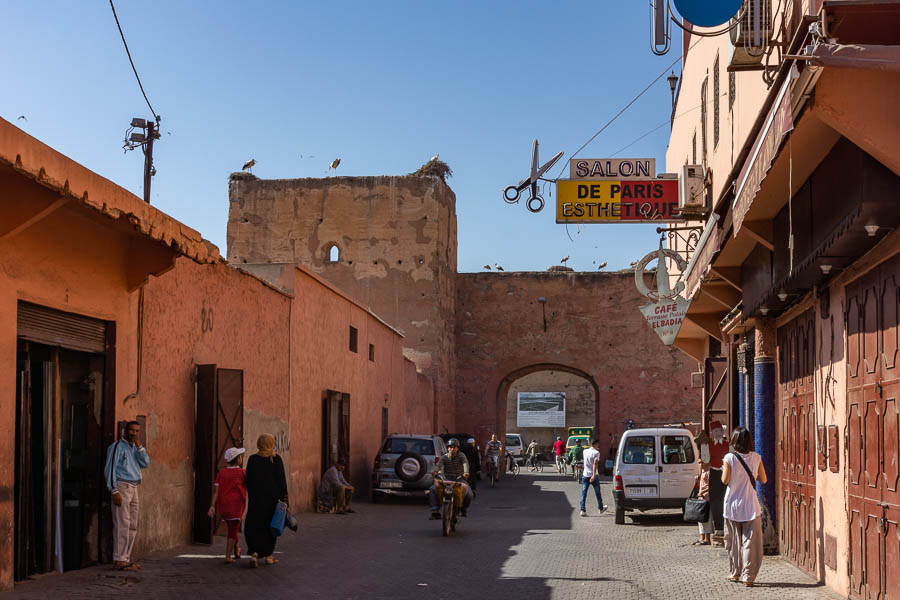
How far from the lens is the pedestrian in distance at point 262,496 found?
11.2m

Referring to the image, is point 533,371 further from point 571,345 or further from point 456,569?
point 456,569

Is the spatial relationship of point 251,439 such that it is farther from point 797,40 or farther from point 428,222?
point 428,222

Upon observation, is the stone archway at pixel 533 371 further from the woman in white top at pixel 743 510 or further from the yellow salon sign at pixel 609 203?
the woman in white top at pixel 743 510

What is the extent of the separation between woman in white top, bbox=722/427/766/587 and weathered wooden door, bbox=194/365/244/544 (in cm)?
650

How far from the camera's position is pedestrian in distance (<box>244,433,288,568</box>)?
1119cm

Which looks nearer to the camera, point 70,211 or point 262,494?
point 70,211

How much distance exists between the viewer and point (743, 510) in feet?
34.3

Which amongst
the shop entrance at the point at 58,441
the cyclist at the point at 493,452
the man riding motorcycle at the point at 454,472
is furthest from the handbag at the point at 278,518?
the cyclist at the point at 493,452

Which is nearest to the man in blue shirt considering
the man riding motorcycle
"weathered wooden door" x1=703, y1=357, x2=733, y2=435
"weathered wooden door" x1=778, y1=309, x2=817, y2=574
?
the man riding motorcycle

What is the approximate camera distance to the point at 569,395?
7069 centimetres

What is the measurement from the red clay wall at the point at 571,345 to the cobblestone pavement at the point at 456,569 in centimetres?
1987

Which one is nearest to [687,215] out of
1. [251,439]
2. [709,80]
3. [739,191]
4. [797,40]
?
[709,80]

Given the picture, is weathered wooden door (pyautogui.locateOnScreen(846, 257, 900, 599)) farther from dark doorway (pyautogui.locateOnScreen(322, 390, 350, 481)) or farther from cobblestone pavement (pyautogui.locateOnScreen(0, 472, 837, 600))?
dark doorway (pyautogui.locateOnScreen(322, 390, 350, 481))

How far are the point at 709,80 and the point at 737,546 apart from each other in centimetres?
799
